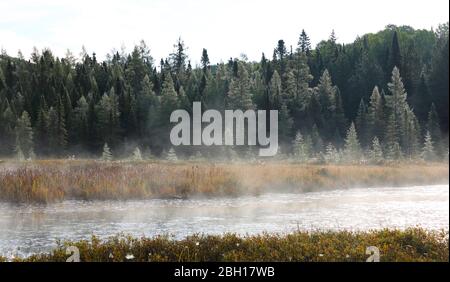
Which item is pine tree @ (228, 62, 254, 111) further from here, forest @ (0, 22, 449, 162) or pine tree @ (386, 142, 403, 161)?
pine tree @ (386, 142, 403, 161)

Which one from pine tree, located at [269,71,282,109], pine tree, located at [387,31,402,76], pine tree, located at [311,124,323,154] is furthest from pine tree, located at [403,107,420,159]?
pine tree, located at [387,31,402,76]

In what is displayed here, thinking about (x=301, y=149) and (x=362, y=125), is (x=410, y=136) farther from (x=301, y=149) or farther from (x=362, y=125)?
(x=362, y=125)

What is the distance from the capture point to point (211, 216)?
51.3ft

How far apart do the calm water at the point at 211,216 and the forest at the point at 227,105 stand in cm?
2152

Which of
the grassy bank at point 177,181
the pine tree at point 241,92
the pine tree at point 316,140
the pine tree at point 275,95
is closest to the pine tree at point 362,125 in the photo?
the pine tree at point 316,140

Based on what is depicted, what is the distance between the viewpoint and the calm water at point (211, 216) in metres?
12.6

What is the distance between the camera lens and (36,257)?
8.56 meters

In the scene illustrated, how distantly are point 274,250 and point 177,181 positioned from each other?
42.9 ft

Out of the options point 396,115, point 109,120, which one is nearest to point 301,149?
point 396,115

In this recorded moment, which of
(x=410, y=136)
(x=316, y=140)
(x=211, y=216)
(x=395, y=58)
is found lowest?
(x=211, y=216)

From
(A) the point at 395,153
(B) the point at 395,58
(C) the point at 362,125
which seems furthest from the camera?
(B) the point at 395,58

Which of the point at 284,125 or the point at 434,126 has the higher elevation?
the point at 284,125

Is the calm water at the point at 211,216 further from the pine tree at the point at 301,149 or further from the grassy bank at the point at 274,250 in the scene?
the pine tree at the point at 301,149
